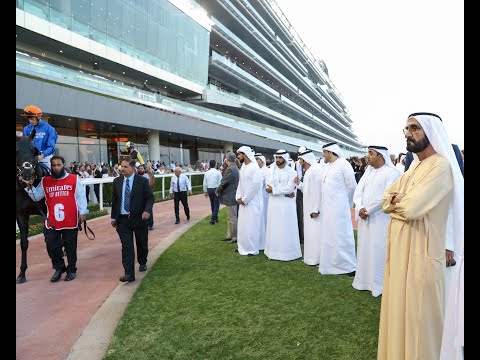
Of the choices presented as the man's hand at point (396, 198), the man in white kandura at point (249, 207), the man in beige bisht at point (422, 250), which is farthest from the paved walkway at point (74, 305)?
the man's hand at point (396, 198)

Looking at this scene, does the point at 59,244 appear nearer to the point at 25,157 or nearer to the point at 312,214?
the point at 25,157

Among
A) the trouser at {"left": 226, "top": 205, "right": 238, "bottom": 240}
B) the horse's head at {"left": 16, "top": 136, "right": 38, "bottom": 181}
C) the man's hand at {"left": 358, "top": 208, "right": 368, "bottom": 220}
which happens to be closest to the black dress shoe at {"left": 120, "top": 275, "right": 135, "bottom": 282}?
the horse's head at {"left": 16, "top": 136, "right": 38, "bottom": 181}

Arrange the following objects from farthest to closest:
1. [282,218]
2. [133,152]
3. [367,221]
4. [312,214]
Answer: [133,152], [282,218], [312,214], [367,221]

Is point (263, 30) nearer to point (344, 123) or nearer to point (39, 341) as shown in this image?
point (39, 341)

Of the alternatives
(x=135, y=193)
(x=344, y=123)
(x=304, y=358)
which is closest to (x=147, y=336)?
(x=304, y=358)

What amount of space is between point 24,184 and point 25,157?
0.57 meters

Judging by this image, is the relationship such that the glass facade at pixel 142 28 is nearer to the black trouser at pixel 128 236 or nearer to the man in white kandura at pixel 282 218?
the black trouser at pixel 128 236

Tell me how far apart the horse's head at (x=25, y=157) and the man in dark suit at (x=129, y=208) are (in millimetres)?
1190

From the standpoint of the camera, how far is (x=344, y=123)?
138 metres

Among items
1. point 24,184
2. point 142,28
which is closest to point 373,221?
point 24,184

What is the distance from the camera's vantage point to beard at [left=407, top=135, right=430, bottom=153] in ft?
9.86

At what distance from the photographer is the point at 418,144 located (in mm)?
3006

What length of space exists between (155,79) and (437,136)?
32.5 m

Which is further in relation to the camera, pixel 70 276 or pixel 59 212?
pixel 70 276
